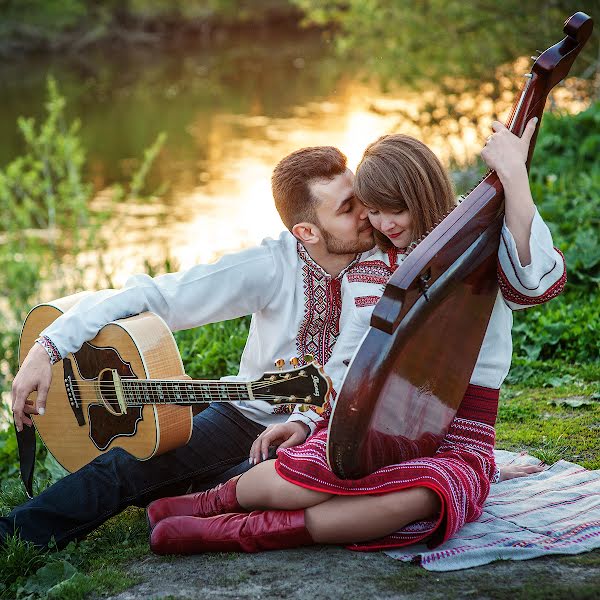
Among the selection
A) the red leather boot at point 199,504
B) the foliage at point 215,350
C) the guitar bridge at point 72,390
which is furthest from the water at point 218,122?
the red leather boot at point 199,504

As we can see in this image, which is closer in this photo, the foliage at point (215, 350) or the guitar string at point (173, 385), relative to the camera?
the guitar string at point (173, 385)

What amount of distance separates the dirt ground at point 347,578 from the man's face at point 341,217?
97 centimetres

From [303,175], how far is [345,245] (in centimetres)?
27

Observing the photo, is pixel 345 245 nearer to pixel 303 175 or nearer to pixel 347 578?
pixel 303 175

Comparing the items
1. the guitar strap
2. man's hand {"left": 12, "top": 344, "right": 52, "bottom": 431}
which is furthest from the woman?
the guitar strap

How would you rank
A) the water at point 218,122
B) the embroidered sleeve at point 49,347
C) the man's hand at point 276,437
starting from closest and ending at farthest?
the man's hand at point 276,437
the embroidered sleeve at point 49,347
the water at point 218,122

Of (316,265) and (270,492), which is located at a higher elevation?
(316,265)

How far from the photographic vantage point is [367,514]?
8.82 feet

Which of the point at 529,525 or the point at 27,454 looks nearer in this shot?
the point at 529,525

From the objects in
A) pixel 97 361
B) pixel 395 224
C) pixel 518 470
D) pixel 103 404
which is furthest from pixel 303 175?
pixel 518 470

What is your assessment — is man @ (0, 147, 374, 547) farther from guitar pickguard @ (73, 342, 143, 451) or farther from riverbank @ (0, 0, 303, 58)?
riverbank @ (0, 0, 303, 58)

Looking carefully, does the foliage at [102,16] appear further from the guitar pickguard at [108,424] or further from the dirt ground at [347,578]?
the dirt ground at [347,578]

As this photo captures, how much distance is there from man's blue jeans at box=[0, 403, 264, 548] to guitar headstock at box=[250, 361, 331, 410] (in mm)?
471

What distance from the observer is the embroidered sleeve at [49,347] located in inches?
122
